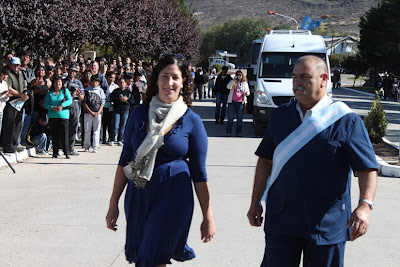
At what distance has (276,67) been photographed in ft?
58.5

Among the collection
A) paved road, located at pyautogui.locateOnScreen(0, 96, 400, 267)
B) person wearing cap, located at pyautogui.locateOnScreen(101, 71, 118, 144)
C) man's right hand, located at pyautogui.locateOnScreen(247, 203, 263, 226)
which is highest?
man's right hand, located at pyautogui.locateOnScreen(247, 203, 263, 226)

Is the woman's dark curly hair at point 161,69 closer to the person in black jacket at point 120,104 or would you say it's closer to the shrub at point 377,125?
the person in black jacket at point 120,104

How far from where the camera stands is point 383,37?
166 feet

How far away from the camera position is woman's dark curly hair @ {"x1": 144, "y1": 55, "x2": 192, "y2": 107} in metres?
4.08

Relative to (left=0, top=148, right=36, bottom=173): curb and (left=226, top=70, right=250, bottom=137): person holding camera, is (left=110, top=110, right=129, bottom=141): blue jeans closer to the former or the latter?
(left=0, top=148, right=36, bottom=173): curb

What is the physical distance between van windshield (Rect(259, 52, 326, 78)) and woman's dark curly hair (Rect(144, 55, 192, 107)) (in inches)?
533

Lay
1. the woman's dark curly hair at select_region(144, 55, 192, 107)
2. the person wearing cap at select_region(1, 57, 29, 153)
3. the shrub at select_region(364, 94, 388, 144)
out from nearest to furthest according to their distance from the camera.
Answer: the woman's dark curly hair at select_region(144, 55, 192, 107)
the person wearing cap at select_region(1, 57, 29, 153)
the shrub at select_region(364, 94, 388, 144)

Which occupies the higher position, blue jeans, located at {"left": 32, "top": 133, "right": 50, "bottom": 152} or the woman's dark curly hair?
the woman's dark curly hair

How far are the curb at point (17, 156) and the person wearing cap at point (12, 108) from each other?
0.48 ft

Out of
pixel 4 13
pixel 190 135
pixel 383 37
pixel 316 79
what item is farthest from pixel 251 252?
pixel 383 37

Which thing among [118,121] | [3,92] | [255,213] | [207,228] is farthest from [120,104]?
[255,213]

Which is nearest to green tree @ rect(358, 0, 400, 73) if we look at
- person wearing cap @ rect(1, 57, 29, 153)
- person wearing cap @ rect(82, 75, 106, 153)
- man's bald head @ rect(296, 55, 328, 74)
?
person wearing cap @ rect(82, 75, 106, 153)

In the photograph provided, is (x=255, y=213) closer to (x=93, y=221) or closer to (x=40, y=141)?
(x=93, y=221)

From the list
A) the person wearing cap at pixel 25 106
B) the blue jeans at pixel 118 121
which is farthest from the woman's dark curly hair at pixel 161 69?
the blue jeans at pixel 118 121
